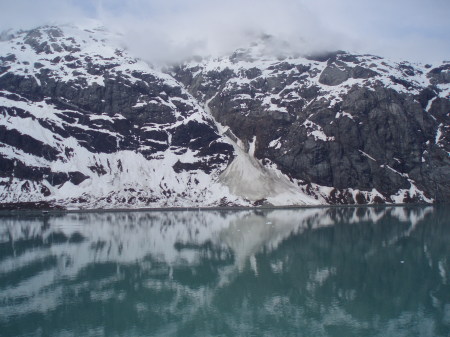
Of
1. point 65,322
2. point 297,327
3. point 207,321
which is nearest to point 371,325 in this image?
point 297,327

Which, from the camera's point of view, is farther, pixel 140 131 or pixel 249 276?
pixel 140 131

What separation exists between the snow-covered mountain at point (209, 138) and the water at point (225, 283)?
6766cm

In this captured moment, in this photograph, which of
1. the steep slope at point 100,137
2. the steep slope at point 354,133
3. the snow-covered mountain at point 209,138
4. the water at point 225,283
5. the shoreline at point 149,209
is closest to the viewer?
the water at point 225,283

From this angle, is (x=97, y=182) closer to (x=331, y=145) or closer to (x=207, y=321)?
(x=331, y=145)

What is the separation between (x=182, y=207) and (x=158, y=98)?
6081cm

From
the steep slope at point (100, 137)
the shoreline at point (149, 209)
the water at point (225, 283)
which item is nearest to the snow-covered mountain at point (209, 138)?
the steep slope at point (100, 137)

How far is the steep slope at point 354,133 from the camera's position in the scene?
160000 mm

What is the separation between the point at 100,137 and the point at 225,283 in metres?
129

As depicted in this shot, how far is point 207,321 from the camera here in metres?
30.4

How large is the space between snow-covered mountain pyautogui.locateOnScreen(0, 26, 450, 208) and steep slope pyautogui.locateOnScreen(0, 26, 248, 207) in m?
0.45

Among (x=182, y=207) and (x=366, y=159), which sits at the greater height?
(x=366, y=159)

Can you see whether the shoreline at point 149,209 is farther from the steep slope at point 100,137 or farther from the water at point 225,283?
the water at point 225,283

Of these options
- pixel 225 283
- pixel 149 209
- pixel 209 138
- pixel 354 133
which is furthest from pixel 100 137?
pixel 225 283

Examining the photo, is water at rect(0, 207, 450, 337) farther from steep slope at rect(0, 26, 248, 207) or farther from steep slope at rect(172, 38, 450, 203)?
steep slope at rect(172, 38, 450, 203)
